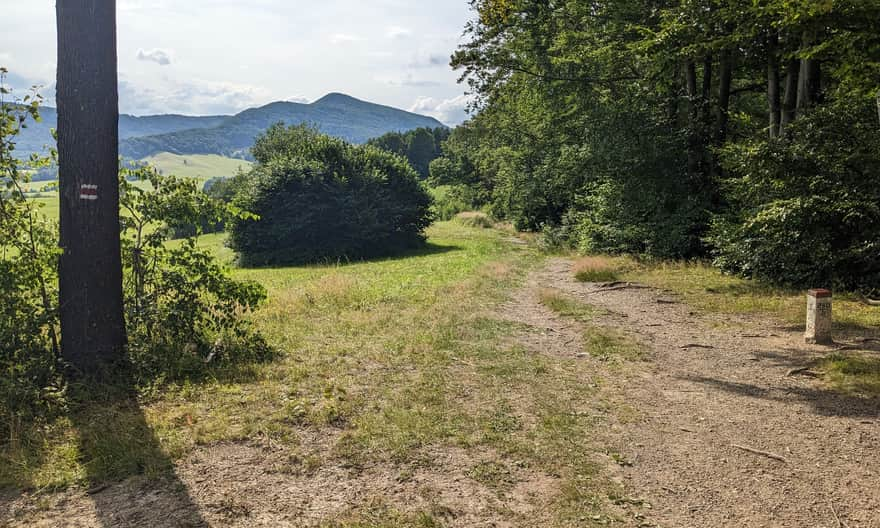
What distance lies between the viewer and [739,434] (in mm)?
5727

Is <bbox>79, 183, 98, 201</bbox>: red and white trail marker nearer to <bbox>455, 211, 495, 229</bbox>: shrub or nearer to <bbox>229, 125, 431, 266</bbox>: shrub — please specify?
<bbox>229, 125, 431, 266</bbox>: shrub

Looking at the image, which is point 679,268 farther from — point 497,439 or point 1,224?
point 1,224

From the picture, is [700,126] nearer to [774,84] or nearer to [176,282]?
[774,84]

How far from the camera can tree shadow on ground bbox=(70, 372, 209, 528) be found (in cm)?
407

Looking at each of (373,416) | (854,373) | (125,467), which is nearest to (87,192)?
(125,467)

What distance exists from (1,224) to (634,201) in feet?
59.9

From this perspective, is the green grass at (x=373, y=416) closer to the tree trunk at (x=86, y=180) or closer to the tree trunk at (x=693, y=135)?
the tree trunk at (x=86, y=180)

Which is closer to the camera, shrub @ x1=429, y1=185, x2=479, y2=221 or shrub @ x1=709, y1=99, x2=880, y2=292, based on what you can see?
shrub @ x1=709, y1=99, x2=880, y2=292

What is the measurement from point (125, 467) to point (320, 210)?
2744cm

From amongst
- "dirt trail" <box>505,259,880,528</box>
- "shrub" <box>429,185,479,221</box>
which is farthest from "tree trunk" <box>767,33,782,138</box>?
"shrub" <box>429,185,479,221</box>

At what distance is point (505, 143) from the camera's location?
1419 inches

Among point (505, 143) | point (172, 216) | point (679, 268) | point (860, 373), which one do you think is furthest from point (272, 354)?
point (505, 143)

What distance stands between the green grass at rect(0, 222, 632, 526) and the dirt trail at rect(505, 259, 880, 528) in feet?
1.65

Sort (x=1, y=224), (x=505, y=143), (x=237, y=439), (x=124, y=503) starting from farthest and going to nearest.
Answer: (x=505, y=143), (x=1, y=224), (x=237, y=439), (x=124, y=503)
